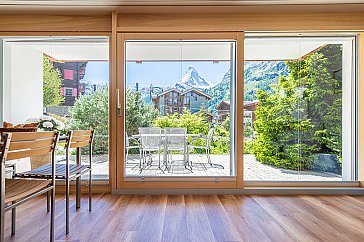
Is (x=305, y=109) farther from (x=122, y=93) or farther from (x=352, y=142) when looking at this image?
(x=122, y=93)

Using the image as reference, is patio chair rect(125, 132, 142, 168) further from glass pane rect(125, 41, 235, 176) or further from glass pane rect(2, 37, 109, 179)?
glass pane rect(2, 37, 109, 179)

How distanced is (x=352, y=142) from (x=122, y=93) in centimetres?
337

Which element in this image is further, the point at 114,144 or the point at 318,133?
the point at 318,133

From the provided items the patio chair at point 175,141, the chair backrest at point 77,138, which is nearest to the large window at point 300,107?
the patio chair at point 175,141

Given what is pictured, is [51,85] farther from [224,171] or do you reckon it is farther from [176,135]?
[224,171]

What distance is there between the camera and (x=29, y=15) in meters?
3.43

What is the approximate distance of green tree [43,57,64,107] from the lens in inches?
140

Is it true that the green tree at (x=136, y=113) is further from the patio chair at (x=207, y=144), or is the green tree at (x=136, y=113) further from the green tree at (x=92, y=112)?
the patio chair at (x=207, y=144)

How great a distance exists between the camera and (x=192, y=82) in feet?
11.6

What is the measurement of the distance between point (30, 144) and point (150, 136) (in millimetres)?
2003

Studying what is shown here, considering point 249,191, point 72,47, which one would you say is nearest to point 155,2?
point 72,47

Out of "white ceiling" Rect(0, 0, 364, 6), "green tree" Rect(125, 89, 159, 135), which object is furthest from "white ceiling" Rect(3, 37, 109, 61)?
"green tree" Rect(125, 89, 159, 135)

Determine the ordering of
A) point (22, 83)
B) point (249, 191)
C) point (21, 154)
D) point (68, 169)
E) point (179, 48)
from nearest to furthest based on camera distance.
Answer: point (21, 154)
point (68, 169)
point (249, 191)
point (179, 48)
point (22, 83)

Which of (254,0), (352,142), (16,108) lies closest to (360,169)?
(352,142)
